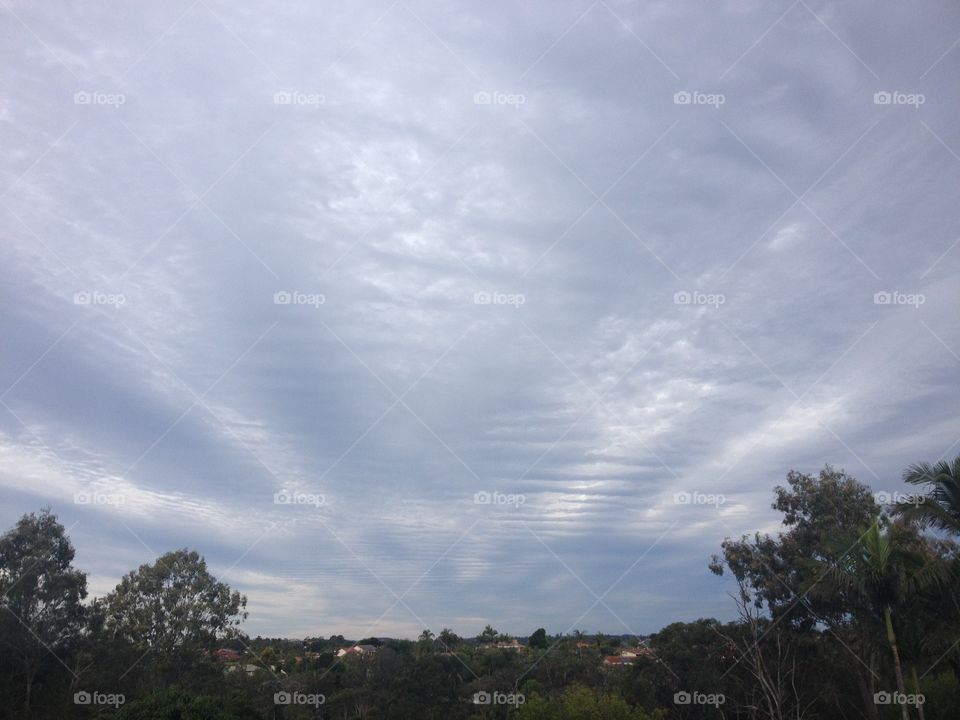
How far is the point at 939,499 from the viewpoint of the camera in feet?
62.2

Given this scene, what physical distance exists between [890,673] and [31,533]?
44.4 metres

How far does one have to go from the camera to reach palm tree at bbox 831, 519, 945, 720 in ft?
71.9

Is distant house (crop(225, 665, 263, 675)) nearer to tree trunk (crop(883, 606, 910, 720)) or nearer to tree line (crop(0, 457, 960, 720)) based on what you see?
tree line (crop(0, 457, 960, 720))

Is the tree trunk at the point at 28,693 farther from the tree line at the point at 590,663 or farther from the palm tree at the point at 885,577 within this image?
the palm tree at the point at 885,577

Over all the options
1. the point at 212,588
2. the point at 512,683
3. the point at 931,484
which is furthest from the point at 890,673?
the point at 212,588

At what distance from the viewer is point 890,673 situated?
3288cm

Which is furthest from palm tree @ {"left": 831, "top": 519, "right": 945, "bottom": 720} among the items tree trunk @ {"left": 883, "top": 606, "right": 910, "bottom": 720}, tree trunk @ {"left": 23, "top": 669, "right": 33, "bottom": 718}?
tree trunk @ {"left": 23, "top": 669, "right": 33, "bottom": 718}

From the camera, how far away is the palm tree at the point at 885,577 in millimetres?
21906

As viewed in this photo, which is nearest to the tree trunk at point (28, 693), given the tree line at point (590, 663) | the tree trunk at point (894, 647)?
the tree line at point (590, 663)

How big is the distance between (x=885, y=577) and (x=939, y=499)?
4594 mm

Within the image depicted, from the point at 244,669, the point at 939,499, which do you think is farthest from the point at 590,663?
the point at 939,499

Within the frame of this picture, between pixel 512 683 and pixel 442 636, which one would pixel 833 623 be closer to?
pixel 512 683

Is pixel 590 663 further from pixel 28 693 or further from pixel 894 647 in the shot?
pixel 28 693

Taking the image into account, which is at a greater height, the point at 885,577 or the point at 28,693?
the point at 885,577
